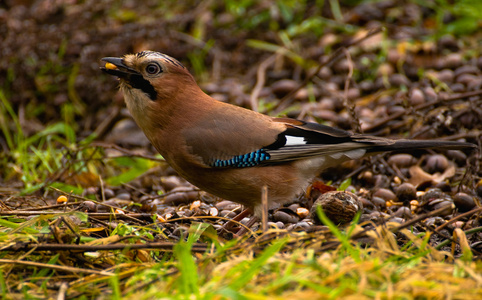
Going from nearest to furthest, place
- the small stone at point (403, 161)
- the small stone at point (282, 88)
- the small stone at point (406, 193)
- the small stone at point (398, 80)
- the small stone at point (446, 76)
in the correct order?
the small stone at point (406, 193) → the small stone at point (403, 161) → the small stone at point (446, 76) → the small stone at point (398, 80) → the small stone at point (282, 88)

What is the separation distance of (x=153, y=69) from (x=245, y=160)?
0.89m

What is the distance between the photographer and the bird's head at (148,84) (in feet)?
12.2

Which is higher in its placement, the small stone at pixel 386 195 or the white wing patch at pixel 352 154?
the white wing patch at pixel 352 154

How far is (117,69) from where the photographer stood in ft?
12.1

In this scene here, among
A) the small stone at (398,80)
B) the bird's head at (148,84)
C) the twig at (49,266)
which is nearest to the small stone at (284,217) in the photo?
the bird's head at (148,84)

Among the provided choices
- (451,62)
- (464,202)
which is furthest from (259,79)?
(464,202)

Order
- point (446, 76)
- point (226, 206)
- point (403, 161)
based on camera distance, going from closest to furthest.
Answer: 1. point (226, 206)
2. point (403, 161)
3. point (446, 76)

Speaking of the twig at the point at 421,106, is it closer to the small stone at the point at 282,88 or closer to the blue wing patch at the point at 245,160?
the small stone at the point at 282,88

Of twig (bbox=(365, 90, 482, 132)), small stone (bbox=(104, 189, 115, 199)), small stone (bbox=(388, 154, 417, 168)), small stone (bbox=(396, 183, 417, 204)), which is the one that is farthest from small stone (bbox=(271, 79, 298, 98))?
small stone (bbox=(104, 189, 115, 199))

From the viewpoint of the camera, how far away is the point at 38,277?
263 centimetres

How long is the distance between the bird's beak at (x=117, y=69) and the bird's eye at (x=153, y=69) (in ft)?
0.27

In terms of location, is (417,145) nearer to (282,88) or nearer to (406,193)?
(406,193)

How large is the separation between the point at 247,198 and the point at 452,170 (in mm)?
1930

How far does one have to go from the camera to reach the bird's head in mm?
3730
